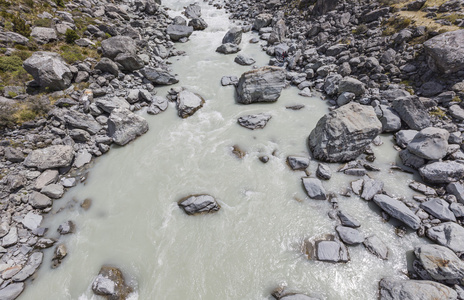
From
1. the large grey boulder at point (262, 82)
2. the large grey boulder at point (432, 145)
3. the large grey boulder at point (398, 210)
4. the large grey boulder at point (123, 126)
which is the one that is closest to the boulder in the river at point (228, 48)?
the large grey boulder at point (262, 82)

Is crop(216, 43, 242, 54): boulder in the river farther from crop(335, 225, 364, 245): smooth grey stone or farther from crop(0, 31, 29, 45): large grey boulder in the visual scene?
crop(335, 225, 364, 245): smooth grey stone

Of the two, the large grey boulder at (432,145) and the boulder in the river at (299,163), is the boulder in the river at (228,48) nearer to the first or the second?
the boulder in the river at (299,163)

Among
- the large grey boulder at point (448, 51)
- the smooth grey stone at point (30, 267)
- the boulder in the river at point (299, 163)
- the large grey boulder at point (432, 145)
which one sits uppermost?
the large grey boulder at point (448, 51)

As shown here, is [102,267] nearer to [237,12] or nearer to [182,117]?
[182,117]

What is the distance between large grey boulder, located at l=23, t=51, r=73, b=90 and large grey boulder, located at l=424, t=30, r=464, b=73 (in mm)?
28280

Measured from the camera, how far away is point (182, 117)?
16.4m

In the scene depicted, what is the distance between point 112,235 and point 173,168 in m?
4.80

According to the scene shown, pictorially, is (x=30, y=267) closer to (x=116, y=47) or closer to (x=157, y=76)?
(x=157, y=76)

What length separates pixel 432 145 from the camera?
37.2 feet

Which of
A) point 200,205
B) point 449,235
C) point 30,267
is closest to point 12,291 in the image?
point 30,267

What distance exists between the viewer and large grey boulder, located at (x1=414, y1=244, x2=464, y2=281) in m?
7.41

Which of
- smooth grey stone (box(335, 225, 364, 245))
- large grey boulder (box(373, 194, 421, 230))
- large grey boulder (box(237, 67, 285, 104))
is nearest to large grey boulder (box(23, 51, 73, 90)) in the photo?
large grey boulder (box(237, 67, 285, 104))

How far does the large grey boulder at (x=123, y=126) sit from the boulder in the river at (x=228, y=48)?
15.0m

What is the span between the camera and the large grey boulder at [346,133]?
12117 mm
